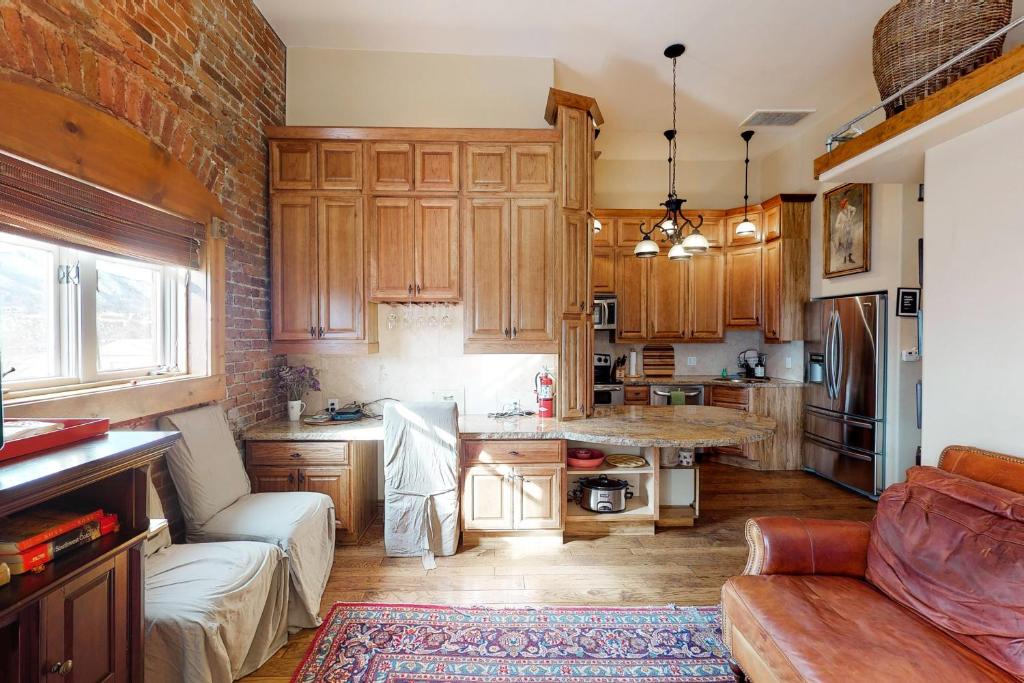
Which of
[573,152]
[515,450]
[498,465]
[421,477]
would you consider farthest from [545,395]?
[573,152]

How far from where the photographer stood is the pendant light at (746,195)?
4.81 metres

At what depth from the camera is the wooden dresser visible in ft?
3.64

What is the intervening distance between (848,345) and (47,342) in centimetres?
564

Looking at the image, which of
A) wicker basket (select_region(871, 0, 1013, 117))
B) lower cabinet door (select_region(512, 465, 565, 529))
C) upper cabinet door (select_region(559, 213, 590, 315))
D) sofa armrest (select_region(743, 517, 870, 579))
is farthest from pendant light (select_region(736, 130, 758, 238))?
sofa armrest (select_region(743, 517, 870, 579))

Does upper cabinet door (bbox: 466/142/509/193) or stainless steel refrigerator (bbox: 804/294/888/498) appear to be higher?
upper cabinet door (bbox: 466/142/509/193)

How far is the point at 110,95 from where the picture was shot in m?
1.97

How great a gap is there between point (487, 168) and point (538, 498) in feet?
7.96

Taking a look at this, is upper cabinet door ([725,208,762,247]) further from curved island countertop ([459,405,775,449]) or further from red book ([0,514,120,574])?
red book ([0,514,120,574])

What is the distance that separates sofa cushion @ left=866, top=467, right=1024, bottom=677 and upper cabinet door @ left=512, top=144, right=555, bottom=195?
2.71 metres

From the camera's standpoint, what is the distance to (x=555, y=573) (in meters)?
2.81

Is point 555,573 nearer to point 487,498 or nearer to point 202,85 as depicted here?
point 487,498

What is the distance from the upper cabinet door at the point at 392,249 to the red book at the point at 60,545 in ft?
7.18

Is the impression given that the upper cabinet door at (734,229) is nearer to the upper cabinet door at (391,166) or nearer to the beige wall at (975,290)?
the beige wall at (975,290)

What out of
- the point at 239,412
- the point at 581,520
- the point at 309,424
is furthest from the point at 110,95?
the point at 581,520
